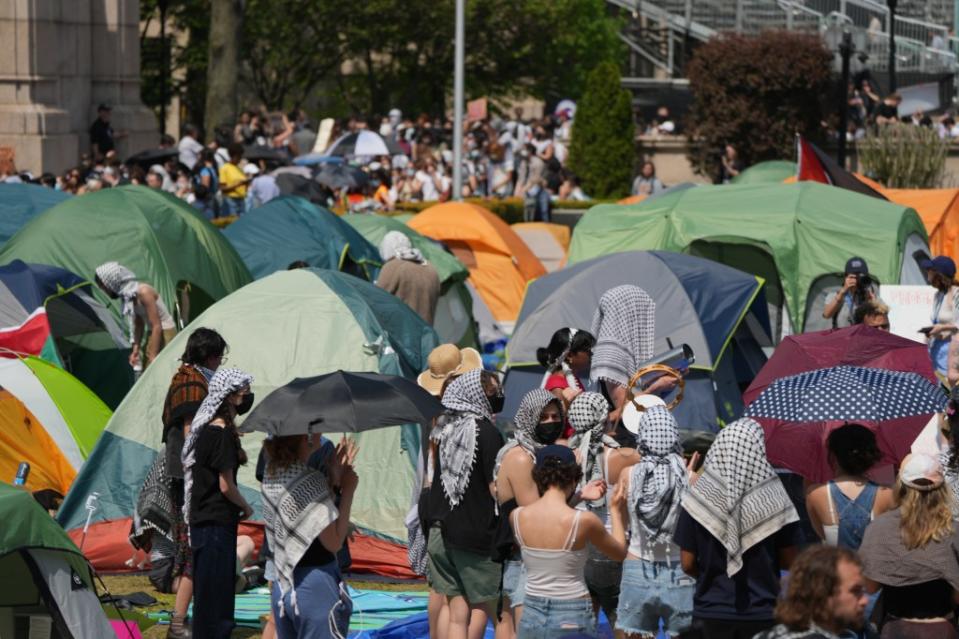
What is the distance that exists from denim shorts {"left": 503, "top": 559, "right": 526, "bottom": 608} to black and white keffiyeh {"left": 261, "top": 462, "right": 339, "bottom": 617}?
1010mm

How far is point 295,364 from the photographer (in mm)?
13047

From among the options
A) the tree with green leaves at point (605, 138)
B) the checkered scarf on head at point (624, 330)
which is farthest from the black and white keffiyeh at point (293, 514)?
the tree with green leaves at point (605, 138)

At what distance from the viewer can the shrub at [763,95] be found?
35.9 meters

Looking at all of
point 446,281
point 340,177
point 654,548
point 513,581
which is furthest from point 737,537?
point 340,177

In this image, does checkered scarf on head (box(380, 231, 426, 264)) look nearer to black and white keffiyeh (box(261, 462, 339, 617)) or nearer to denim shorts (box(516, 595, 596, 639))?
black and white keffiyeh (box(261, 462, 339, 617))

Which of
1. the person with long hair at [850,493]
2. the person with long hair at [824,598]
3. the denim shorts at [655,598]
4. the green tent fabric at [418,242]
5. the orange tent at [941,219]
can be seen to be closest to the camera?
the person with long hair at [824,598]

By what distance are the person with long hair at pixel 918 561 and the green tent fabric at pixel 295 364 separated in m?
5.51

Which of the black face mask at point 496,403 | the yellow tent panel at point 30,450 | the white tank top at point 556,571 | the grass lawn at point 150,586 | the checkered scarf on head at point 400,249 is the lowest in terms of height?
the grass lawn at point 150,586

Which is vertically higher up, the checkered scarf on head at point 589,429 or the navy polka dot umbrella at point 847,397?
the navy polka dot umbrella at point 847,397

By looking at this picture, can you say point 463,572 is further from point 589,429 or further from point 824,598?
point 824,598

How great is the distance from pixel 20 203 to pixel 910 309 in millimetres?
8867

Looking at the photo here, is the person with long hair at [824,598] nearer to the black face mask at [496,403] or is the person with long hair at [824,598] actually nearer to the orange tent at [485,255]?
the black face mask at [496,403]

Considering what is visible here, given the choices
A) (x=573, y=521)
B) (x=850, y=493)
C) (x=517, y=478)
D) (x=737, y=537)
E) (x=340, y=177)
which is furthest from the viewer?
(x=340, y=177)

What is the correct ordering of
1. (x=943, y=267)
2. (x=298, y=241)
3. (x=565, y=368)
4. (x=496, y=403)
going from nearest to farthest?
(x=496, y=403), (x=565, y=368), (x=943, y=267), (x=298, y=241)
